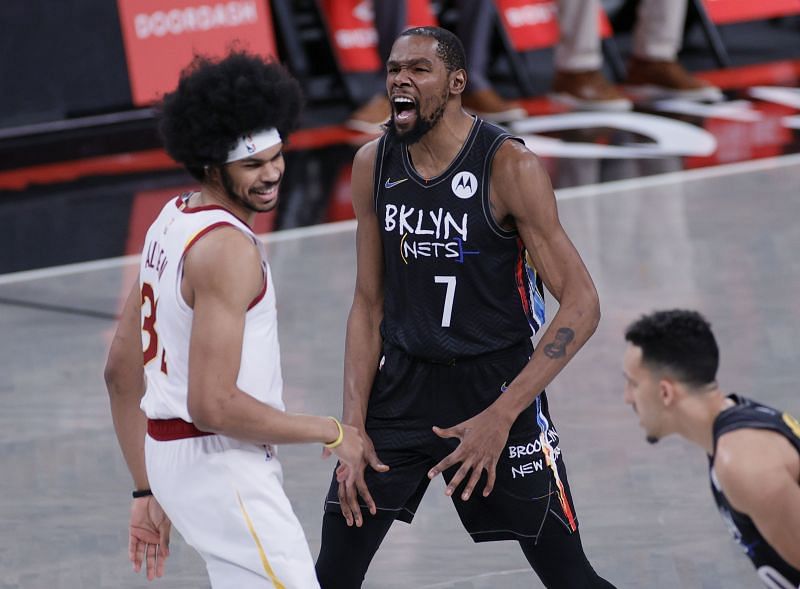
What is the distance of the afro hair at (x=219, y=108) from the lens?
3.25m

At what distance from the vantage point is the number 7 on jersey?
3.85m

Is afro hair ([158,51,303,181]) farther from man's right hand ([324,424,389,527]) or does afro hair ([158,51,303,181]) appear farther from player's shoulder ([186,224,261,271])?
man's right hand ([324,424,389,527])

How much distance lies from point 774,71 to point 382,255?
30.6 ft

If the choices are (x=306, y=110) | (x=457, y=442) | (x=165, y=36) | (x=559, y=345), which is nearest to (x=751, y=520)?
(x=559, y=345)

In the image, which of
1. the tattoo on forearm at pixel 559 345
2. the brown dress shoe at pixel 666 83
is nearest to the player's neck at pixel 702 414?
the tattoo on forearm at pixel 559 345

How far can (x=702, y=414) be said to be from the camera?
312 centimetres

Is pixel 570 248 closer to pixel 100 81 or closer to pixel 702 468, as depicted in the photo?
pixel 702 468

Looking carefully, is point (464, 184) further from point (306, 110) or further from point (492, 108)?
point (492, 108)

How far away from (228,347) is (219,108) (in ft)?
1.75

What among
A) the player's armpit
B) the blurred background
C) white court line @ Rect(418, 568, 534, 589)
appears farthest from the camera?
the blurred background

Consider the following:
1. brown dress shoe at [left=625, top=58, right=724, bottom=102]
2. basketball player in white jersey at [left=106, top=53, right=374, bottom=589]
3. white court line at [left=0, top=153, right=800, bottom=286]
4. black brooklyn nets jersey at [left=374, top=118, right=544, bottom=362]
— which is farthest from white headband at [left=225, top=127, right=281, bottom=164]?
brown dress shoe at [left=625, top=58, right=724, bottom=102]

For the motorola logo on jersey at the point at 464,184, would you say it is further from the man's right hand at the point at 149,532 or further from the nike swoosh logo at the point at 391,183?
the man's right hand at the point at 149,532

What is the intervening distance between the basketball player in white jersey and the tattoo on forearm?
0.61 meters

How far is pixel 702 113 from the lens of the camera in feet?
37.6
